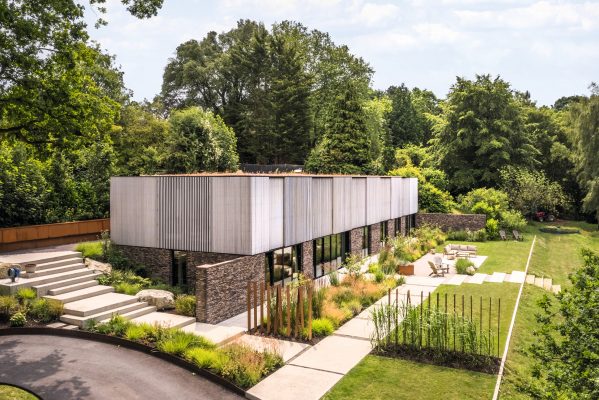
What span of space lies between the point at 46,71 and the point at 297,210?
10.3 meters

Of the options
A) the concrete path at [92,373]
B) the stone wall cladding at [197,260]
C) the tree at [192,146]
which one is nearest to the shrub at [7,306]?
the concrete path at [92,373]

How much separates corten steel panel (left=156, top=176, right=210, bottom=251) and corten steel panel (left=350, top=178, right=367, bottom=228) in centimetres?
1017

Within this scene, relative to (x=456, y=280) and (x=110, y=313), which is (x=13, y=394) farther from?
(x=456, y=280)

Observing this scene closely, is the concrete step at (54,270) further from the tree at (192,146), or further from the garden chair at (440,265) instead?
the tree at (192,146)

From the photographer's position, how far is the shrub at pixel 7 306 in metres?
14.6

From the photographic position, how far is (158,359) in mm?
12531

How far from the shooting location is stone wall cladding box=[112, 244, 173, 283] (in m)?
18.6

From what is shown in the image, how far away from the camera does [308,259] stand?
21500 mm

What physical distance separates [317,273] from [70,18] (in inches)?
551

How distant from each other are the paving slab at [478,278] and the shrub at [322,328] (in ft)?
31.3

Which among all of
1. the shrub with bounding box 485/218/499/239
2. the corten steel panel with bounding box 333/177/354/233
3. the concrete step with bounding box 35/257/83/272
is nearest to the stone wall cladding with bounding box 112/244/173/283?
the concrete step with bounding box 35/257/83/272

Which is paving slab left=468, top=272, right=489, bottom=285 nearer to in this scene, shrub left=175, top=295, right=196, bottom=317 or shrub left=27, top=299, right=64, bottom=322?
shrub left=175, top=295, right=196, bottom=317

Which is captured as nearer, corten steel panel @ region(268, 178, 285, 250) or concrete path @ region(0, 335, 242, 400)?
concrete path @ region(0, 335, 242, 400)

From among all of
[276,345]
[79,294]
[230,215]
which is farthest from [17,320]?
[276,345]
